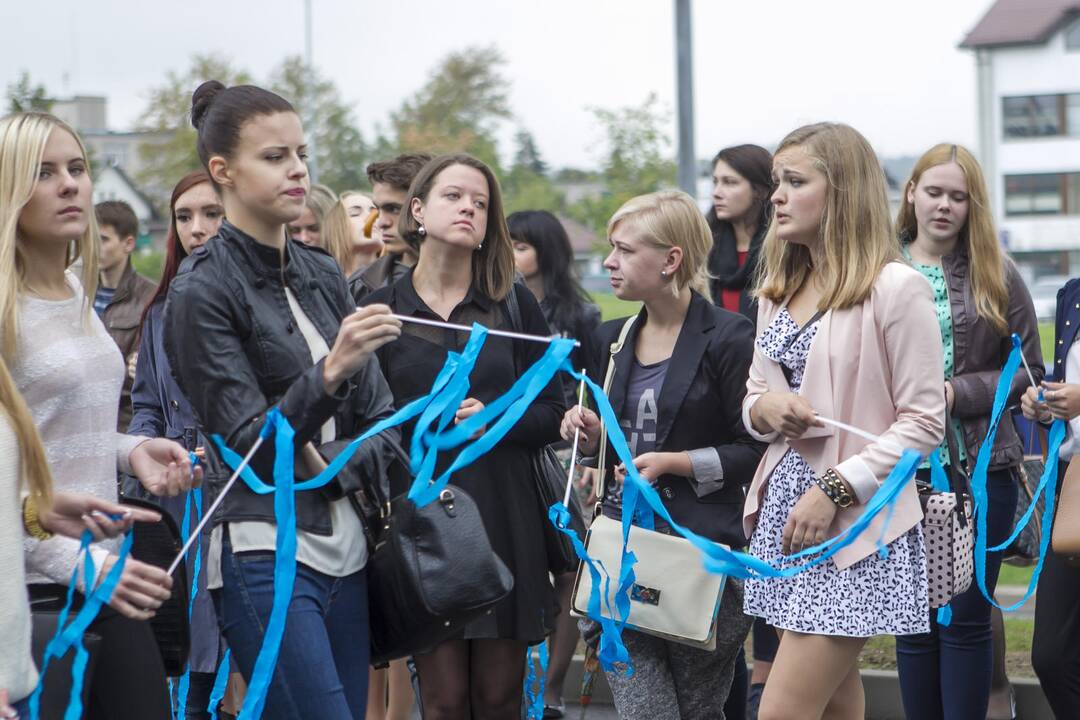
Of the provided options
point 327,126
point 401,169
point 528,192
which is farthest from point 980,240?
point 327,126

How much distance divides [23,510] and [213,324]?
604mm

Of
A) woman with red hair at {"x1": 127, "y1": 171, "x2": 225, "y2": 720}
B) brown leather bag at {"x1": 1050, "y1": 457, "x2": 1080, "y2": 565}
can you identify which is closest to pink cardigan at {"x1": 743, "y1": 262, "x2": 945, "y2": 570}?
brown leather bag at {"x1": 1050, "y1": 457, "x2": 1080, "y2": 565}

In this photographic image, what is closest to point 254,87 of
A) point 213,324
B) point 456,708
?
point 213,324

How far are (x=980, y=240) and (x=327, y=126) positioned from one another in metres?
39.7

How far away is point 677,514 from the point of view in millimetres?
4543

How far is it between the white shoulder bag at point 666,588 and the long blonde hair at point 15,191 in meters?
1.85

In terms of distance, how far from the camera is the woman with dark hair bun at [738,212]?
6.04m

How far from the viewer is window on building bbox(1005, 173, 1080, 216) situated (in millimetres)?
63750

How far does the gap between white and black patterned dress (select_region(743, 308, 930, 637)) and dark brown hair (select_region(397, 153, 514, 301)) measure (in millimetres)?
1161

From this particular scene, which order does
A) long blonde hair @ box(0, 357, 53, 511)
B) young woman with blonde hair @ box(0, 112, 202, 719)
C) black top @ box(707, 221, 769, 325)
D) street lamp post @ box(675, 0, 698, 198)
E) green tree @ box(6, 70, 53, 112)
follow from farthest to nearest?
green tree @ box(6, 70, 53, 112), street lamp post @ box(675, 0, 698, 198), black top @ box(707, 221, 769, 325), young woman with blonde hair @ box(0, 112, 202, 719), long blonde hair @ box(0, 357, 53, 511)

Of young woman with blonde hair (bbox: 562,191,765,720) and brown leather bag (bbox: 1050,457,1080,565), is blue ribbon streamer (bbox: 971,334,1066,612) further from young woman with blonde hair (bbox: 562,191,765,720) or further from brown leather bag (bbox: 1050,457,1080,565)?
young woman with blonde hair (bbox: 562,191,765,720)

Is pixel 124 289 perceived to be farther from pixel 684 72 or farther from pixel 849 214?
pixel 849 214

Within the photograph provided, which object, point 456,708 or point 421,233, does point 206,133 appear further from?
point 456,708

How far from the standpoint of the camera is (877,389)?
3.78 m
